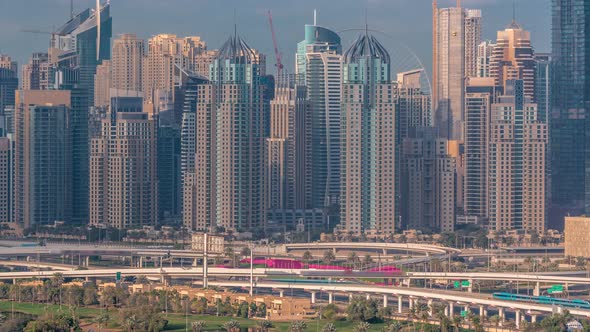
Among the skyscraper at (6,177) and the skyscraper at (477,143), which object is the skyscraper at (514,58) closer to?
the skyscraper at (477,143)

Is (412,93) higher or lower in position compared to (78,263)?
higher

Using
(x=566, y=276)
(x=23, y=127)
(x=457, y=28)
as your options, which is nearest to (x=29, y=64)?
(x=23, y=127)

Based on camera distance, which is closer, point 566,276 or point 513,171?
point 566,276

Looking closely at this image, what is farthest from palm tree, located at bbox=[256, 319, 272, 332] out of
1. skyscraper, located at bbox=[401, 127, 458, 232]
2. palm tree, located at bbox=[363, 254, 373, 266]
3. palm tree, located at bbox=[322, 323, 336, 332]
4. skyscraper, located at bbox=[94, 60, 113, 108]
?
skyscraper, located at bbox=[94, 60, 113, 108]

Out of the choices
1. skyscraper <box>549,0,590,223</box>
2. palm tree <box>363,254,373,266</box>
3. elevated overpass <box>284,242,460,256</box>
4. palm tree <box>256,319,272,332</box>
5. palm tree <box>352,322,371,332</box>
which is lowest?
palm tree <box>256,319,272,332</box>

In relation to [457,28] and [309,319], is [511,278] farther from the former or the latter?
[457,28]

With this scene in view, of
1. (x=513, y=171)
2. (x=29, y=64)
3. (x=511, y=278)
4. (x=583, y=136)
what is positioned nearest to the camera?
(x=511, y=278)

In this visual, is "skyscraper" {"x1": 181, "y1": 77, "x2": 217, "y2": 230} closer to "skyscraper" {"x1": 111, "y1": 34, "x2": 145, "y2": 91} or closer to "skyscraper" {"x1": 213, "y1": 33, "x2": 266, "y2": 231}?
"skyscraper" {"x1": 213, "y1": 33, "x2": 266, "y2": 231}
